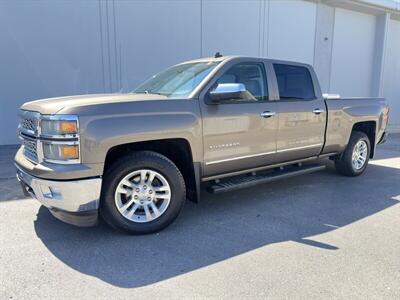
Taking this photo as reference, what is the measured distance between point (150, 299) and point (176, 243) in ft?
3.17

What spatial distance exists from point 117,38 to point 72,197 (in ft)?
23.4

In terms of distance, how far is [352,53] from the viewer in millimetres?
15570

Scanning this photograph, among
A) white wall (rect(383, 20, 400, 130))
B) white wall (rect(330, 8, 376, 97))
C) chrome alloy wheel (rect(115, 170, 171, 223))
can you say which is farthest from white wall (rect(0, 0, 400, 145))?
chrome alloy wheel (rect(115, 170, 171, 223))

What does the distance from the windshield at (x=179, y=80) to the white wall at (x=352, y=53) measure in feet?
39.9

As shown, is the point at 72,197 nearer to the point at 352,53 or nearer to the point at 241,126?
the point at 241,126

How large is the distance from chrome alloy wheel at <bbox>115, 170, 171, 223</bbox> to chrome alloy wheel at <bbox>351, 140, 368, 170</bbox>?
3958 mm

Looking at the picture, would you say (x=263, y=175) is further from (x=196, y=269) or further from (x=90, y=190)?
(x=90, y=190)

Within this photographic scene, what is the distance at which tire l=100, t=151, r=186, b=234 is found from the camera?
11.6ft

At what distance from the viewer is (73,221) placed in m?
3.41

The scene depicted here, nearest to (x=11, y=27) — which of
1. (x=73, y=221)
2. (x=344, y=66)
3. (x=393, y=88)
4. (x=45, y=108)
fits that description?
(x=45, y=108)

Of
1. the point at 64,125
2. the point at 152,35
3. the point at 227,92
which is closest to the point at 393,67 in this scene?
the point at 152,35

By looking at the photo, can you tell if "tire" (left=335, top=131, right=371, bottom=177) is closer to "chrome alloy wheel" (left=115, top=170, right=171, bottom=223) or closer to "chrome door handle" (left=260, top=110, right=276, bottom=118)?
"chrome door handle" (left=260, top=110, right=276, bottom=118)

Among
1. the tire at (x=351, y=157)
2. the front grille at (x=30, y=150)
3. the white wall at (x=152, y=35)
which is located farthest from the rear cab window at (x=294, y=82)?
the white wall at (x=152, y=35)

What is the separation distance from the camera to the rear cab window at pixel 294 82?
4.86m
